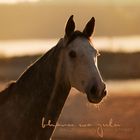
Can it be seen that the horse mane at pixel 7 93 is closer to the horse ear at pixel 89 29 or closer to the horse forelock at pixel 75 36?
the horse forelock at pixel 75 36

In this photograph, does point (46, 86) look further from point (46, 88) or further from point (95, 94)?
point (95, 94)

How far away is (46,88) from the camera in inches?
285

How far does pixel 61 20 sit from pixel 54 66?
54.0 m

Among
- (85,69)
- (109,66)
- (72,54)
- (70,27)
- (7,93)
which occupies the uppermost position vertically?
(70,27)

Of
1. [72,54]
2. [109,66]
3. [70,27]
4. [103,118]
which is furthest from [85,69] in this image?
[109,66]

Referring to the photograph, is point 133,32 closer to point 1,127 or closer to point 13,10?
point 13,10

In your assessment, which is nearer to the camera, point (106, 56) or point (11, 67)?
point (11, 67)

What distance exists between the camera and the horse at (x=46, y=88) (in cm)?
709

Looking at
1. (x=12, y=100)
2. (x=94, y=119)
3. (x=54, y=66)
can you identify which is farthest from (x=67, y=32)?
(x=94, y=119)

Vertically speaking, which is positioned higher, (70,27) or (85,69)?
(70,27)

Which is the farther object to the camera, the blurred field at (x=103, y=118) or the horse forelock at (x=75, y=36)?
the blurred field at (x=103, y=118)

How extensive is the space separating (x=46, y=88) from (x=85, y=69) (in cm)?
55

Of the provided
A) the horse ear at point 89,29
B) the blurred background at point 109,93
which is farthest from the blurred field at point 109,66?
the horse ear at point 89,29

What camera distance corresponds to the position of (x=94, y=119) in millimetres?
13938
